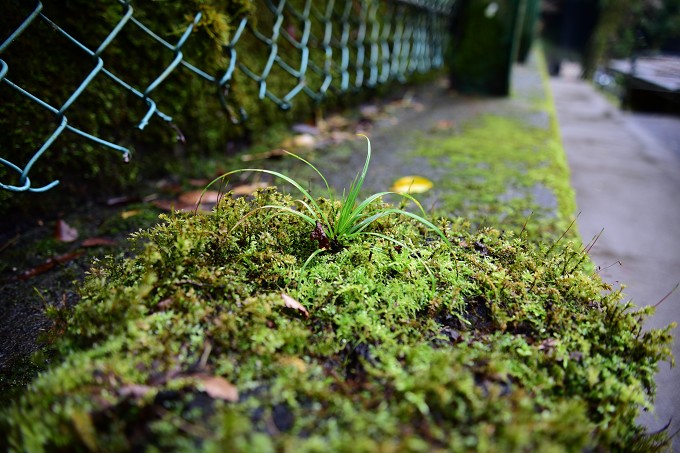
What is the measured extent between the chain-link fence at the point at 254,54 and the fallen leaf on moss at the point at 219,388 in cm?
83

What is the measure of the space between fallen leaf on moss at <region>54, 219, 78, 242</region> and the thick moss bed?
54 centimetres

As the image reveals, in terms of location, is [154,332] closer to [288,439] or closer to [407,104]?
[288,439]

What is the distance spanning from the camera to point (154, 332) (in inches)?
29.7

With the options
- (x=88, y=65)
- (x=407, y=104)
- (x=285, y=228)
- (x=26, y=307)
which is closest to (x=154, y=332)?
(x=285, y=228)

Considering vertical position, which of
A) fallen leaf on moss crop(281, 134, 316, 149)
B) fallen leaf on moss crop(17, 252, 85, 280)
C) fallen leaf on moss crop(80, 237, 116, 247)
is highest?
fallen leaf on moss crop(281, 134, 316, 149)

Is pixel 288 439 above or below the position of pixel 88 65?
below

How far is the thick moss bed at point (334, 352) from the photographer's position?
0.60 meters

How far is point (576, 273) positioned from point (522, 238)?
0.73ft

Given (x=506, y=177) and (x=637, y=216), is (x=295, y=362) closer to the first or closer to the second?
(x=506, y=177)

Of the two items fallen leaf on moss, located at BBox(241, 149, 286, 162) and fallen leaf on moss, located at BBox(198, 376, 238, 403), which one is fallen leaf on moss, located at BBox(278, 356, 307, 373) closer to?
fallen leaf on moss, located at BBox(198, 376, 238, 403)

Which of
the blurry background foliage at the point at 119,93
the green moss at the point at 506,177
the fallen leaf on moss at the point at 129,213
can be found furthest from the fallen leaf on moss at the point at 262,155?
the green moss at the point at 506,177

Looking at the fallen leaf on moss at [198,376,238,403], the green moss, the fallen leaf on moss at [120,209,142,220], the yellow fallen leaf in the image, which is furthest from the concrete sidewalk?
the fallen leaf on moss at [120,209,142,220]

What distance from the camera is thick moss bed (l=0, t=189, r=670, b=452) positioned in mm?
603

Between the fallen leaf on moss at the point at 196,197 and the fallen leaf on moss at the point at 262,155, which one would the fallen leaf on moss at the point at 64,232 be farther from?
the fallen leaf on moss at the point at 262,155
